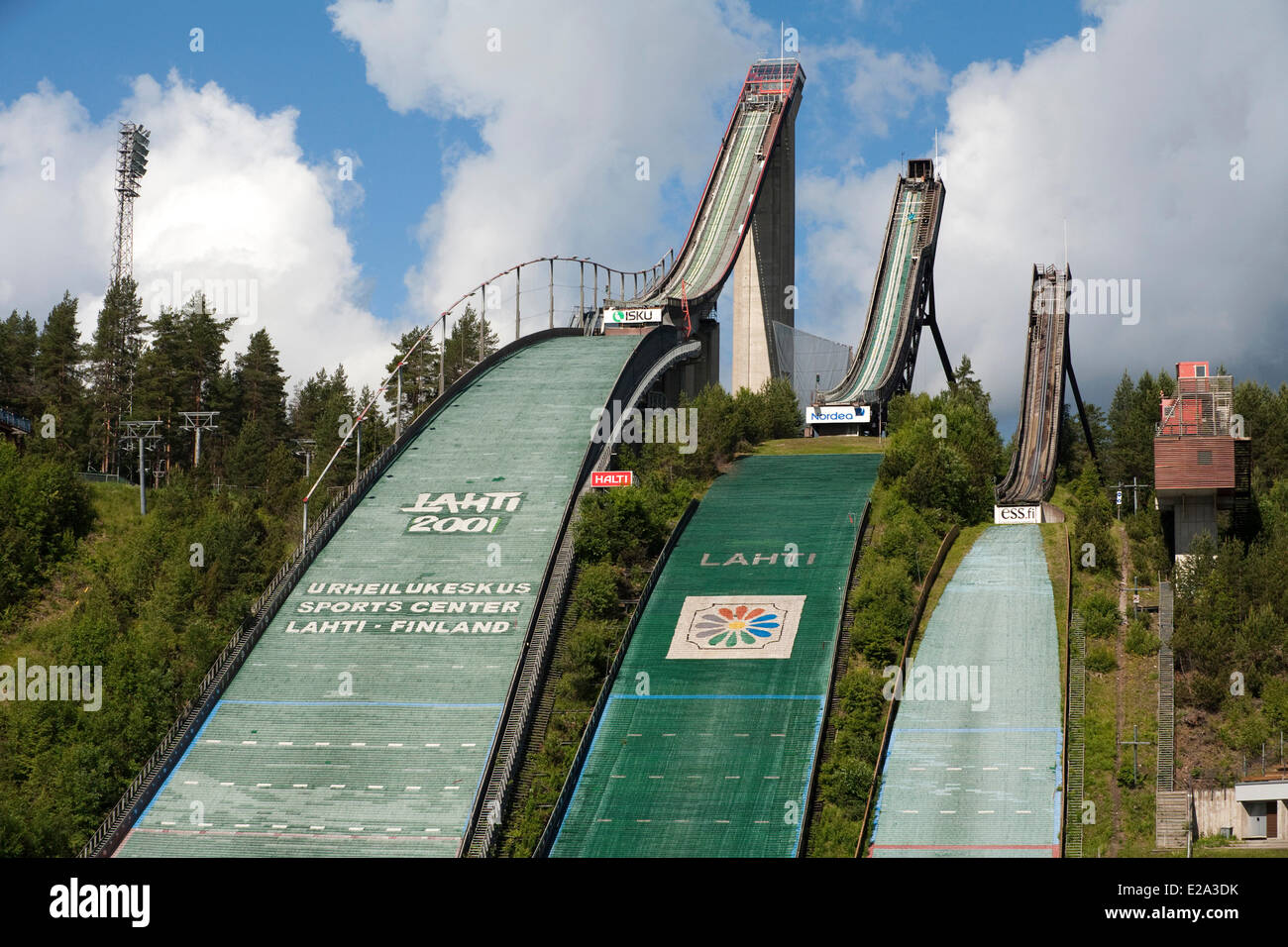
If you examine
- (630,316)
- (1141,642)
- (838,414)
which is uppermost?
(630,316)

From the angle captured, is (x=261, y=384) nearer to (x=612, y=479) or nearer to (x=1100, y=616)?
(x=612, y=479)

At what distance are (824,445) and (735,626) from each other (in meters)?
25.0

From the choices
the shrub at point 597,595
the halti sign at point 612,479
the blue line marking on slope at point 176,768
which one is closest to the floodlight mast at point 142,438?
the blue line marking on slope at point 176,768

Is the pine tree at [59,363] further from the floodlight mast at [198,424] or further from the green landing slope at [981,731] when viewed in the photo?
the green landing slope at [981,731]

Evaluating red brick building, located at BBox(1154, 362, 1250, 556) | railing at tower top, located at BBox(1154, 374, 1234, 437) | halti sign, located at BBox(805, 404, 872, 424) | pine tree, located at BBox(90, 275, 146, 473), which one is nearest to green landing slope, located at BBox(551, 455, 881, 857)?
red brick building, located at BBox(1154, 362, 1250, 556)

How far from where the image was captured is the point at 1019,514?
186 ft

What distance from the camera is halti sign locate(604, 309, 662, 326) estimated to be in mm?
77312

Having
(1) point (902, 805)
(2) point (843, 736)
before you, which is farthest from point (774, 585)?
(1) point (902, 805)

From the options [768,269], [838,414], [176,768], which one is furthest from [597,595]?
[768,269]

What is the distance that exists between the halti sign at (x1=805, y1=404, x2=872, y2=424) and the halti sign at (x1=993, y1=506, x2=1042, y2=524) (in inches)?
734

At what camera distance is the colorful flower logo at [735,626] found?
150 feet

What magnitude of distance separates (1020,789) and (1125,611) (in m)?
11.9

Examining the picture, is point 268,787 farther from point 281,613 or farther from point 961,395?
point 961,395
